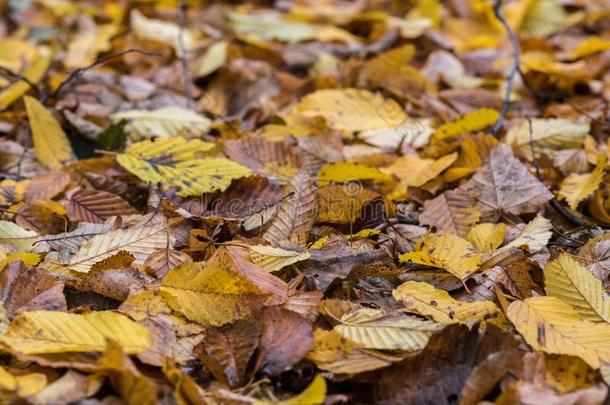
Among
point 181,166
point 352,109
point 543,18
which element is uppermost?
point 181,166

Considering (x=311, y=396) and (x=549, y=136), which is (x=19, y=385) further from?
(x=549, y=136)

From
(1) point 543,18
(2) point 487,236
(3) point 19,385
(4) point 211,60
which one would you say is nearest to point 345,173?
(2) point 487,236

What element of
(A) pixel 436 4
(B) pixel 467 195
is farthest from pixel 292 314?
(A) pixel 436 4

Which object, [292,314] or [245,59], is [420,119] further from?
[292,314]

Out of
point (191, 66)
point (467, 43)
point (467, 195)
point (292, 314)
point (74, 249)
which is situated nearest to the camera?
point (292, 314)

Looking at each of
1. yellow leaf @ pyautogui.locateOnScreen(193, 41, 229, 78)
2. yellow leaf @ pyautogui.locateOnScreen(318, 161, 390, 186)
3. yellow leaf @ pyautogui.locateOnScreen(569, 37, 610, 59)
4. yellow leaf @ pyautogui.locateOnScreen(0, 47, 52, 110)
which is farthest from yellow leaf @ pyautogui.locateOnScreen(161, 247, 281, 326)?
yellow leaf @ pyautogui.locateOnScreen(569, 37, 610, 59)

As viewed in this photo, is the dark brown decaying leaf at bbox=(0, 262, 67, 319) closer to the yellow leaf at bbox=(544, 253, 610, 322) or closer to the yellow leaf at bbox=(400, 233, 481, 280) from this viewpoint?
the yellow leaf at bbox=(400, 233, 481, 280)
